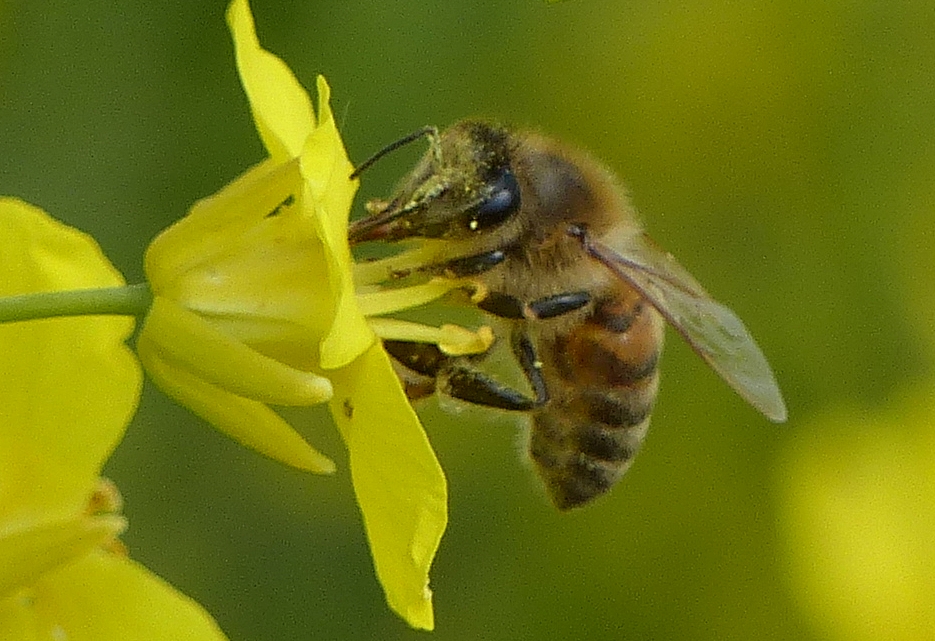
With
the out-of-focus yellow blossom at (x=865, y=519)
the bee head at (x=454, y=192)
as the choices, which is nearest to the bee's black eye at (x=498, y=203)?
the bee head at (x=454, y=192)

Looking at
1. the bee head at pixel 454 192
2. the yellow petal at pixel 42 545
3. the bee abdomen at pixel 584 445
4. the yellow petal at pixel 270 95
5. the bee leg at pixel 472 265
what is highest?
the yellow petal at pixel 270 95

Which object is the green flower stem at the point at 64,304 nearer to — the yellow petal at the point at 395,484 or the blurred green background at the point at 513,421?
the yellow petal at the point at 395,484

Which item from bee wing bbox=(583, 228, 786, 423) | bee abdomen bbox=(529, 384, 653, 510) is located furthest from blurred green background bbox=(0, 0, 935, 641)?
bee wing bbox=(583, 228, 786, 423)

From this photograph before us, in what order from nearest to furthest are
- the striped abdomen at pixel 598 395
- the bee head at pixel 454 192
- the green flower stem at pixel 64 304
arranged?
the green flower stem at pixel 64 304
the bee head at pixel 454 192
the striped abdomen at pixel 598 395

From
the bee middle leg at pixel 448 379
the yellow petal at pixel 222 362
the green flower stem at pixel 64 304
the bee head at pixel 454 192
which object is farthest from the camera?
the bee middle leg at pixel 448 379

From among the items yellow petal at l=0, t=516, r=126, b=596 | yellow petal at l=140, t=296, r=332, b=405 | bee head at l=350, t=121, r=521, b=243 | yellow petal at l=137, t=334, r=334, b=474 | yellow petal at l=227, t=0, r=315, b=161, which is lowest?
yellow petal at l=0, t=516, r=126, b=596

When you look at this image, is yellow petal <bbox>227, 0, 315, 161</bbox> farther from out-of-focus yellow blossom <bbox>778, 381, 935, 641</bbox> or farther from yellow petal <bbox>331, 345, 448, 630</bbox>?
out-of-focus yellow blossom <bbox>778, 381, 935, 641</bbox>

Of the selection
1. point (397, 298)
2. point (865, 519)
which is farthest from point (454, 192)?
point (865, 519)
